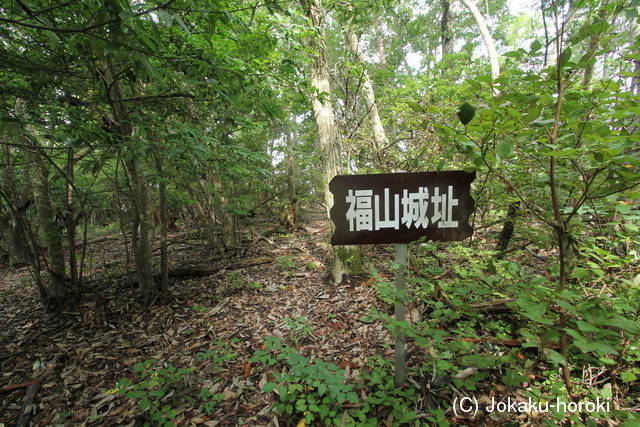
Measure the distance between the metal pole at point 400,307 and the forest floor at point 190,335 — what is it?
1.80 ft

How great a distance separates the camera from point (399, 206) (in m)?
1.70

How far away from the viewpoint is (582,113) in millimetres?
1285

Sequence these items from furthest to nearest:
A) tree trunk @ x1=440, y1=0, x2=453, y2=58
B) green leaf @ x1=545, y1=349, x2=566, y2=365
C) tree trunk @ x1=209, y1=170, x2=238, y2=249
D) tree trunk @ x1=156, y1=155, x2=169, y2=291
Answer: tree trunk @ x1=440, y1=0, x2=453, y2=58, tree trunk @ x1=209, y1=170, x2=238, y2=249, tree trunk @ x1=156, y1=155, x2=169, y2=291, green leaf @ x1=545, y1=349, x2=566, y2=365

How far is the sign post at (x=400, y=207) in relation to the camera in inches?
66.4

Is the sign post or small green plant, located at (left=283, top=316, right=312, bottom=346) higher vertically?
the sign post

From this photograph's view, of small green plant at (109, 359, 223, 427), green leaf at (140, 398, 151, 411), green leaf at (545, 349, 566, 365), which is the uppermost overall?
green leaf at (545, 349, 566, 365)

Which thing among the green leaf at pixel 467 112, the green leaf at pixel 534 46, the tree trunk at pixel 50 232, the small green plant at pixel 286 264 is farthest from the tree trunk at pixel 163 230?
the green leaf at pixel 534 46

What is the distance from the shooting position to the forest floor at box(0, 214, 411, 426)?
7.89 ft

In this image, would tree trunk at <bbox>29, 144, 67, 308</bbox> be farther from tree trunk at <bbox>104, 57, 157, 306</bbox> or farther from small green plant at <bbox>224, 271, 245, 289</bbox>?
small green plant at <bbox>224, 271, 245, 289</bbox>

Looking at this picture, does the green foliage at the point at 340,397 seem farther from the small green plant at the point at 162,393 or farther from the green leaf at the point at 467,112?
the green leaf at the point at 467,112

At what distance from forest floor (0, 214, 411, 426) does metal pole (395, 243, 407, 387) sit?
55 cm

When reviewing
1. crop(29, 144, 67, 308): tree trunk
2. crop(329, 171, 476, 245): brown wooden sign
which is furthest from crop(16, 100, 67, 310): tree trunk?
crop(329, 171, 476, 245): brown wooden sign

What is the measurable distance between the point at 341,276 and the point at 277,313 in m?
1.12

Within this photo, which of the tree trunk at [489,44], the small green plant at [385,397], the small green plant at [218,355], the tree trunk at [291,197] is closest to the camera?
the small green plant at [385,397]
